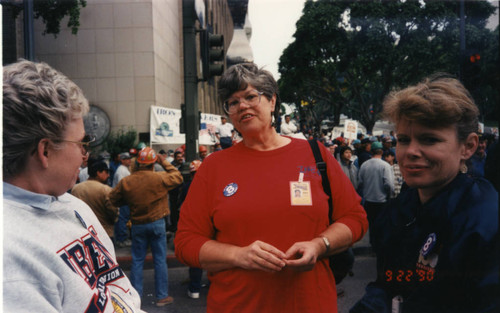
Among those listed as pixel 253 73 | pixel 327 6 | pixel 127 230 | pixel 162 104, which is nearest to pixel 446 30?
pixel 327 6

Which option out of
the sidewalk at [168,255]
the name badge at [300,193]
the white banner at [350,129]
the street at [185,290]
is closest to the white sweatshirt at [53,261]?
the name badge at [300,193]

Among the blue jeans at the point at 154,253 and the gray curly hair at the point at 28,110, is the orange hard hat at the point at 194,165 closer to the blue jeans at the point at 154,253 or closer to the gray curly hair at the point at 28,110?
the blue jeans at the point at 154,253

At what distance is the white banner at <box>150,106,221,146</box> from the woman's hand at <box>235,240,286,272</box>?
1153 cm

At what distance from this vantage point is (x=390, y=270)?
1544mm

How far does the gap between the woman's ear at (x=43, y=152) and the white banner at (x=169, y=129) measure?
39.3ft

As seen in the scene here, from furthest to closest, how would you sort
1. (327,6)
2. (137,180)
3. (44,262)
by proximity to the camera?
(327,6), (137,180), (44,262)

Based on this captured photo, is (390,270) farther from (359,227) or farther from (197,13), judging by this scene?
(197,13)

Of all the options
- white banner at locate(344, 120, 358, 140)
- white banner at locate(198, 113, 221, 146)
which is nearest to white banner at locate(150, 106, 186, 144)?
white banner at locate(198, 113, 221, 146)

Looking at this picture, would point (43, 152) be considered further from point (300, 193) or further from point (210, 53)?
point (210, 53)

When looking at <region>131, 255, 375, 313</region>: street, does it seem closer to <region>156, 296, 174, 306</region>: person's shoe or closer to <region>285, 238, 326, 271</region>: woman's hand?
<region>156, 296, 174, 306</region>: person's shoe

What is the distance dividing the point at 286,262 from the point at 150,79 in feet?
45.8

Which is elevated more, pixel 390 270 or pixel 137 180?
pixel 390 270

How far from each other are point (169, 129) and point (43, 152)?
12829 millimetres

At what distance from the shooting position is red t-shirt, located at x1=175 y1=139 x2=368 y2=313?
1.95m
